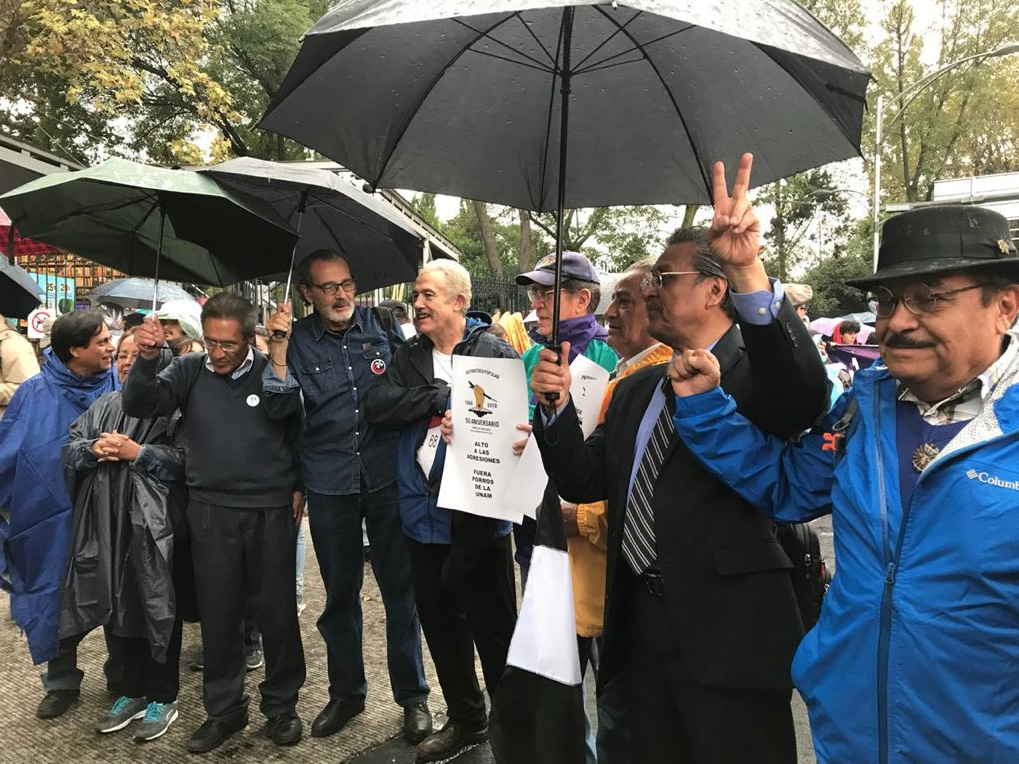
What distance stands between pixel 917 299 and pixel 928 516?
464mm

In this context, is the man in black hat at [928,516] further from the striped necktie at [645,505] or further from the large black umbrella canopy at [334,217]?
the large black umbrella canopy at [334,217]

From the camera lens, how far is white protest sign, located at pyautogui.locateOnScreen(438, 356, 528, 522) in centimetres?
294

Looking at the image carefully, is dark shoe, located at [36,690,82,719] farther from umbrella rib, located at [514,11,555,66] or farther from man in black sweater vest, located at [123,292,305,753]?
umbrella rib, located at [514,11,555,66]

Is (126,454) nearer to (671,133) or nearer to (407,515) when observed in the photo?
(407,515)

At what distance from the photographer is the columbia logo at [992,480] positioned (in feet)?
4.75

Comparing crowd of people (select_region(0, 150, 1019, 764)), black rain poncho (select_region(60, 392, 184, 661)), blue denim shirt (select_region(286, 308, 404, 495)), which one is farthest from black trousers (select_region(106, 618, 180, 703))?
blue denim shirt (select_region(286, 308, 404, 495))

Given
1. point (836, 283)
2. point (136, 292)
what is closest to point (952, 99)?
point (836, 283)

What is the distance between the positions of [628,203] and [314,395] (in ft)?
5.47

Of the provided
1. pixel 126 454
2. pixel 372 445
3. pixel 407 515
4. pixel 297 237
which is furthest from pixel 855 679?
pixel 126 454

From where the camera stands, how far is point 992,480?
1464 millimetres

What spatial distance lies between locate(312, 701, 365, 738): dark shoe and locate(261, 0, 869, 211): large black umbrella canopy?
8.08 feet

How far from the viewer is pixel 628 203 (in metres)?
3.00

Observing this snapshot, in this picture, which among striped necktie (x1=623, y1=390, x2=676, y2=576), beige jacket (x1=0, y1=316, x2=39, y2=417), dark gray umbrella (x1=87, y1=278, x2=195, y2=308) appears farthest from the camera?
dark gray umbrella (x1=87, y1=278, x2=195, y2=308)

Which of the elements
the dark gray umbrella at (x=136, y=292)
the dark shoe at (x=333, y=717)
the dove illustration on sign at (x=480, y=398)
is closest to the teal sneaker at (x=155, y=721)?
the dark shoe at (x=333, y=717)
